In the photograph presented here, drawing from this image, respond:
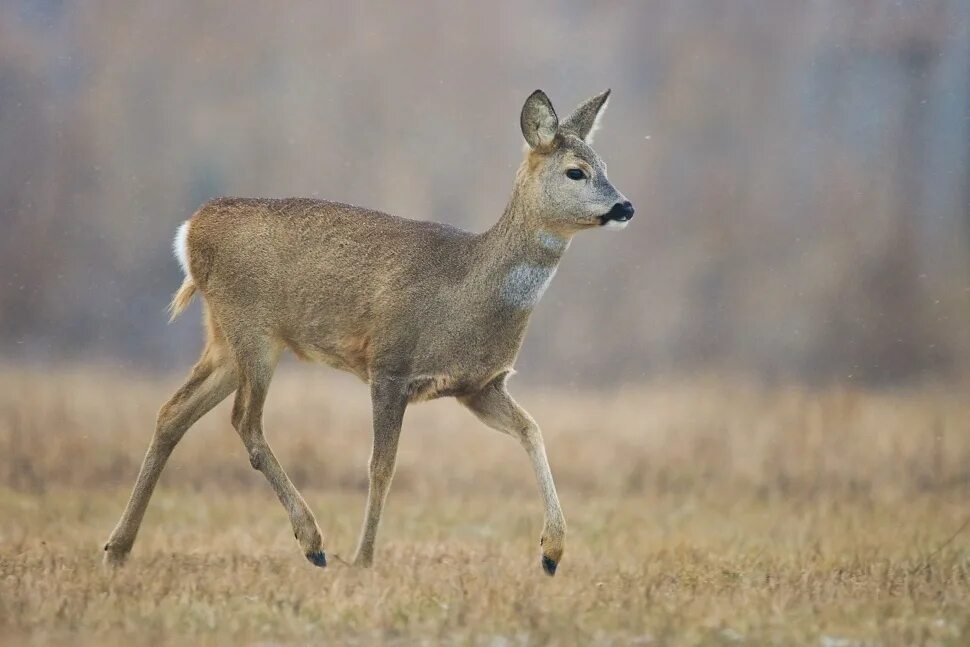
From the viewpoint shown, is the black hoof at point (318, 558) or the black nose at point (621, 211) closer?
the black nose at point (621, 211)

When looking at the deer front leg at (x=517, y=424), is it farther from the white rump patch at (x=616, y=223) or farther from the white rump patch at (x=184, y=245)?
the white rump patch at (x=184, y=245)

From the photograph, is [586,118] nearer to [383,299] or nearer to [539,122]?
[539,122]

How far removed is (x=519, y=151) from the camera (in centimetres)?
2100

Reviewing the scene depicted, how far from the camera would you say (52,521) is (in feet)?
35.3

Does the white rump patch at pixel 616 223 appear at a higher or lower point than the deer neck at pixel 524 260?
higher

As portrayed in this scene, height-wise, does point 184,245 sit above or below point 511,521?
above

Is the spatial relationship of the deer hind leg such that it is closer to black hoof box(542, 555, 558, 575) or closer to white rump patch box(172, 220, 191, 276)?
white rump patch box(172, 220, 191, 276)

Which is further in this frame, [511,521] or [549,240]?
[511,521]

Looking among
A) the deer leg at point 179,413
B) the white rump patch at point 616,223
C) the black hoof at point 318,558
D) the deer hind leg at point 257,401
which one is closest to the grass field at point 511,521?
the black hoof at point 318,558

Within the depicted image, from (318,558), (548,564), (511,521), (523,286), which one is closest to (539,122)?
(523,286)

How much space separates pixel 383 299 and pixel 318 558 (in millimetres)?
1319

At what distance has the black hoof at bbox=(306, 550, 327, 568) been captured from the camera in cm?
775

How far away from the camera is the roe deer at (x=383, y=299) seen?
25.4 ft

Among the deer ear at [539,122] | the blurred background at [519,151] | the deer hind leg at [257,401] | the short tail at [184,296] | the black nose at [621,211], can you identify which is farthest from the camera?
the blurred background at [519,151]
